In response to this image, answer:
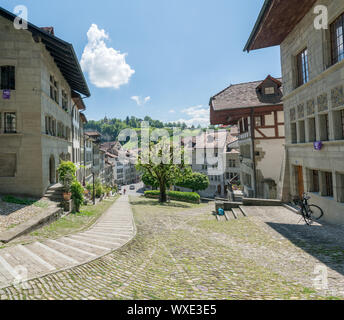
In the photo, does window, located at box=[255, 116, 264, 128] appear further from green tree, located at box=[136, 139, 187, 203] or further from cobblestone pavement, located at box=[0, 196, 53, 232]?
cobblestone pavement, located at box=[0, 196, 53, 232]

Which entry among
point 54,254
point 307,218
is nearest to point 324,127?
point 307,218

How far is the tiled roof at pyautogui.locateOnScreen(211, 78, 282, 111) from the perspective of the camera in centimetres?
2131

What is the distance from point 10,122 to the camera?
1484cm

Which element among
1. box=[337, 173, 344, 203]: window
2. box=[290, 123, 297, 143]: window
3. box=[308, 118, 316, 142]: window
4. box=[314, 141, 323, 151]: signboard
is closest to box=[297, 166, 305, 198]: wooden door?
box=[290, 123, 297, 143]: window

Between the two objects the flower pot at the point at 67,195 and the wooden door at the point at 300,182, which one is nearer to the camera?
the flower pot at the point at 67,195

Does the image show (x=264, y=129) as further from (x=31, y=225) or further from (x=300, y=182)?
(x=31, y=225)

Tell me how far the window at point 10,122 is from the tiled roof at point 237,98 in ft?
52.3

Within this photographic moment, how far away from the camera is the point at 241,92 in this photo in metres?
23.4

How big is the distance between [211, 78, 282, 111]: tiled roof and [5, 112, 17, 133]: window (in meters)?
15.9

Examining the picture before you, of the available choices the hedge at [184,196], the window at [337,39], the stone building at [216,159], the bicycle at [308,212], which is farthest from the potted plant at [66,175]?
the stone building at [216,159]

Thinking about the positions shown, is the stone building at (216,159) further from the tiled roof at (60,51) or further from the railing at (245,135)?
the tiled roof at (60,51)

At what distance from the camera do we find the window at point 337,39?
30.9ft

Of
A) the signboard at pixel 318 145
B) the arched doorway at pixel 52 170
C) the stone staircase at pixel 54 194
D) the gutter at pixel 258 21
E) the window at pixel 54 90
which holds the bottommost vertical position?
the stone staircase at pixel 54 194
